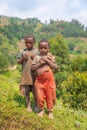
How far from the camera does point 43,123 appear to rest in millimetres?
6852

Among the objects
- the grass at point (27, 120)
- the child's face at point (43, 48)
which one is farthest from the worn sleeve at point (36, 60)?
the grass at point (27, 120)

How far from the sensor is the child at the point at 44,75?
738 cm

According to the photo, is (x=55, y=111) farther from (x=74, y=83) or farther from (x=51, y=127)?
(x=74, y=83)

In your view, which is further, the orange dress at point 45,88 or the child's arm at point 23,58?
the child's arm at point 23,58

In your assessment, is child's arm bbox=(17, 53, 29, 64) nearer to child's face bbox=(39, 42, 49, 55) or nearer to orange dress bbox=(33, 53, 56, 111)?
child's face bbox=(39, 42, 49, 55)

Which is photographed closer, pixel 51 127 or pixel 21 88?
pixel 51 127

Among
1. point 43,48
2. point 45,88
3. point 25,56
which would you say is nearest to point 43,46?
point 43,48

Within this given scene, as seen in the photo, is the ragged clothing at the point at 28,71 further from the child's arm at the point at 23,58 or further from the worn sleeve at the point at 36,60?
the worn sleeve at the point at 36,60

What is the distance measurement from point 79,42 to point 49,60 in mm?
165883

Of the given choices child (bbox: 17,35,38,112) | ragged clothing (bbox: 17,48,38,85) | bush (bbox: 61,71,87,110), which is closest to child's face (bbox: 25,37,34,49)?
child (bbox: 17,35,38,112)

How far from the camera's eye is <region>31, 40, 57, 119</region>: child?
738 centimetres

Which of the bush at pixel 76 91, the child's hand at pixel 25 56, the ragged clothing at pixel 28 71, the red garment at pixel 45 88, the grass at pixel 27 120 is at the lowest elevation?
the bush at pixel 76 91

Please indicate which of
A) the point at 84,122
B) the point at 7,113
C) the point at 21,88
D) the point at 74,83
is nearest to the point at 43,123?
the point at 7,113

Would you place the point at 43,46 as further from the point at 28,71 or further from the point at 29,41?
the point at 28,71
